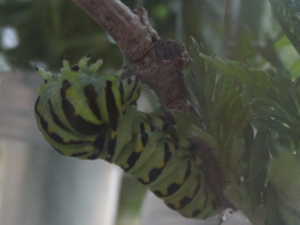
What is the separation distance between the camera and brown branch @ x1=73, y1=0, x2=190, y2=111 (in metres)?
0.26

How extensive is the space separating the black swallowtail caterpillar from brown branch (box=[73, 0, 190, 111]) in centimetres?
2

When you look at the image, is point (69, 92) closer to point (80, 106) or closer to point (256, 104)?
point (80, 106)

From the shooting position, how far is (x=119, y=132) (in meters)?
0.30

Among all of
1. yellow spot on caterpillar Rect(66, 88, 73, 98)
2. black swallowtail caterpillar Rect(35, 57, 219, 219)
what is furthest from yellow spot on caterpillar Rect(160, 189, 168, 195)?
yellow spot on caterpillar Rect(66, 88, 73, 98)

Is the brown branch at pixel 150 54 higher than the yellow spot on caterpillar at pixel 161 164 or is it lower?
higher

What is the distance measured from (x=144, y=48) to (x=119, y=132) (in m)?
0.09

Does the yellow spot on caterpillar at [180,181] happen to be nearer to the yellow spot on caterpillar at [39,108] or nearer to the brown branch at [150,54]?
the brown branch at [150,54]

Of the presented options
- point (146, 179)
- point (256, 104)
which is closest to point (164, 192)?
point (146, 179)

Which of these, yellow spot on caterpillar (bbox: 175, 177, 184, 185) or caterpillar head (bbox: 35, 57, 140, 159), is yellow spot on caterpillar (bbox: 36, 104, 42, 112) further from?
yellow spot on caterpillar (bbox: 175, 177, 184, 185)

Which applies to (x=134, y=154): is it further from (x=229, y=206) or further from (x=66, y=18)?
(x=66, y=18)

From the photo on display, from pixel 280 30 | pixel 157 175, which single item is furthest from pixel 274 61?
pixel 157 175

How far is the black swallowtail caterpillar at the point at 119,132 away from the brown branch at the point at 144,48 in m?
0.02

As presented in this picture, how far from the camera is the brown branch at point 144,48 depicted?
0.26m

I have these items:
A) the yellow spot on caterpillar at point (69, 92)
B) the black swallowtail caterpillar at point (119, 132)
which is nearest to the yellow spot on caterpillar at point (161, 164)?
the black swallowtail caterpillar at point (119, 132)
